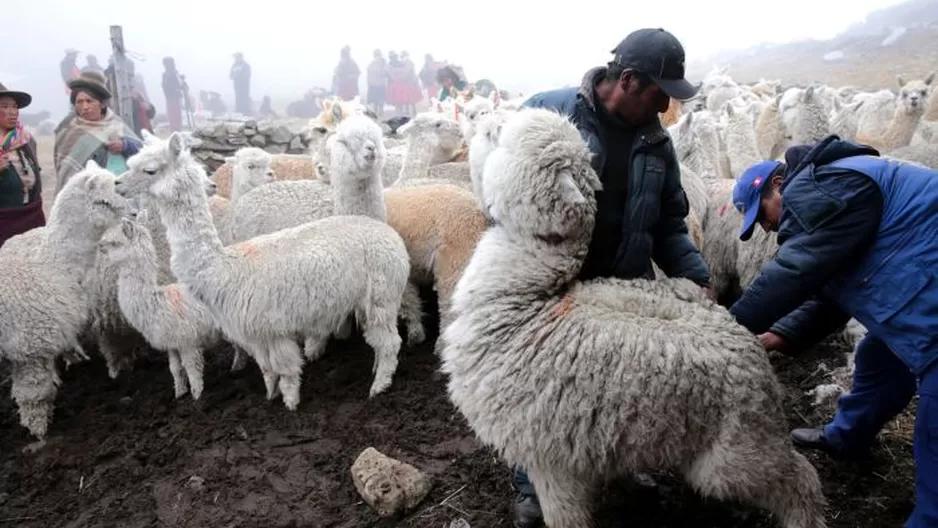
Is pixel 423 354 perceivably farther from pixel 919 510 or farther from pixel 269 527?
pixel 919 510

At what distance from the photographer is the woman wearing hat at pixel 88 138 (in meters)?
5.54

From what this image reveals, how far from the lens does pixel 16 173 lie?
5.16 meters

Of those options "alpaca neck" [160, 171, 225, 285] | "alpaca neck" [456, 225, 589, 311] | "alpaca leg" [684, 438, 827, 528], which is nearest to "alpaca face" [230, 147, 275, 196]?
"alpaca neck" [160, 171, 225, 285]

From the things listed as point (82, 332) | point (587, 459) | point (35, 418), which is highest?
point (587, 459)

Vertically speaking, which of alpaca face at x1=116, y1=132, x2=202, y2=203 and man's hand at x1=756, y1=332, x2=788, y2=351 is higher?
alpaca face at x1=116, y1=132, x2=202, y2=203

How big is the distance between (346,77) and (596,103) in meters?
19.2

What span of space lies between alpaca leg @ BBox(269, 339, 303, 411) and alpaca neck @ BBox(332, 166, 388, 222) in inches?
47.4

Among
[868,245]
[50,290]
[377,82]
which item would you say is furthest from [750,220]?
[377,82]

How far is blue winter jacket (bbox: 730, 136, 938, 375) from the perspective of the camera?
201 centimetres

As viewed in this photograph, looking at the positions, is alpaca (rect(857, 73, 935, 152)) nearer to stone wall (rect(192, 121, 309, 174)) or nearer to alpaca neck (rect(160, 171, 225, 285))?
alpaca neck (rect(160, 171, 225, 285))

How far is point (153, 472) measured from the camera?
11.7 feet

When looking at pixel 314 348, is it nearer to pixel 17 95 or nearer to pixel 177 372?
pixel 177 372

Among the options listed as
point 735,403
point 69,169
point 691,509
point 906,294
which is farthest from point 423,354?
point 69,169

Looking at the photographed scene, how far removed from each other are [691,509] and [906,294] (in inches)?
51.4
